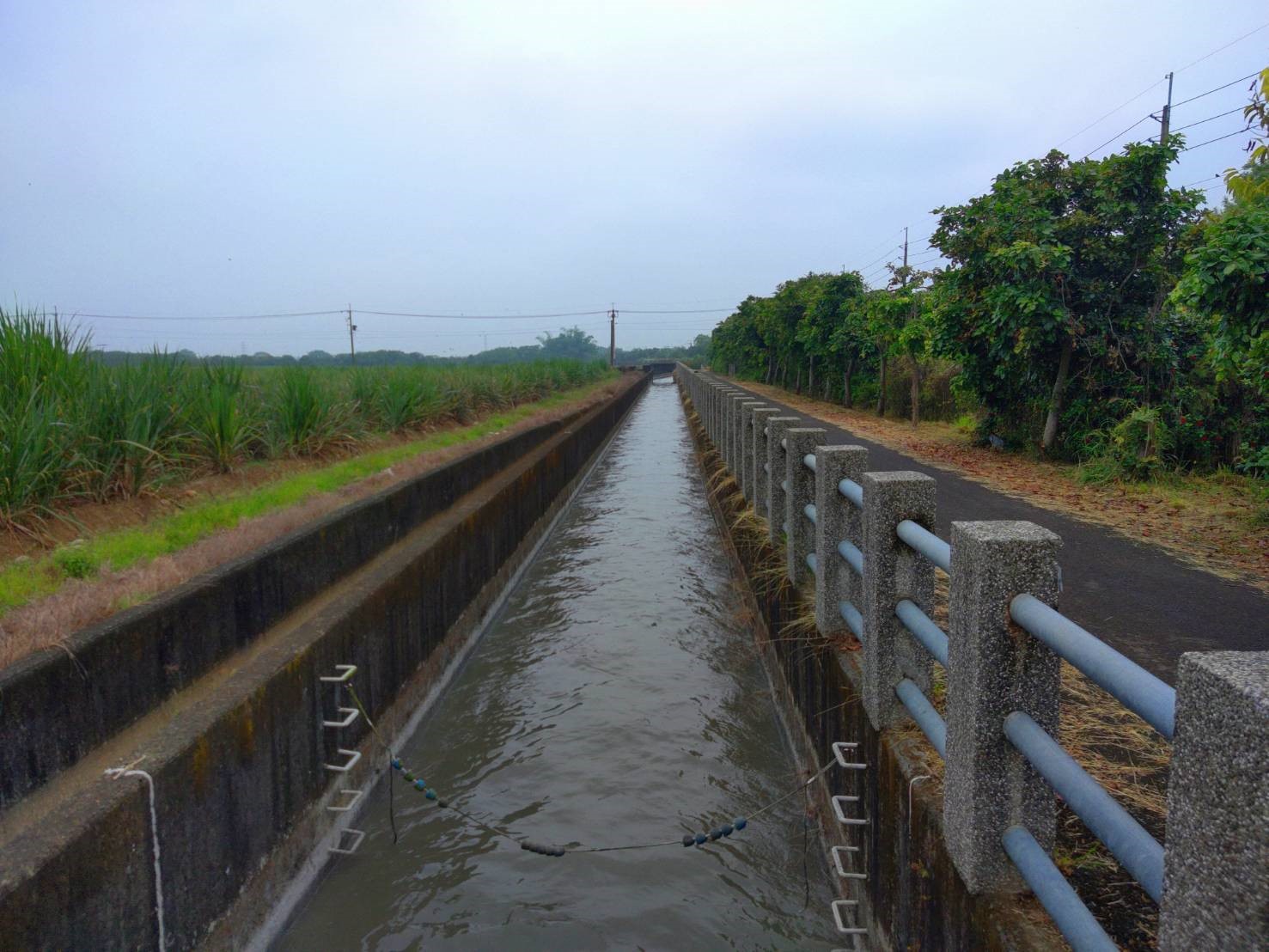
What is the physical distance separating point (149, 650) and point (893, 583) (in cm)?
311

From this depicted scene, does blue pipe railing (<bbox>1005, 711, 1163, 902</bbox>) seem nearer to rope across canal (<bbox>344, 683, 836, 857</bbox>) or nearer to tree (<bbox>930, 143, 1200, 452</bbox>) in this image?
rope across canal (<bbox>344, 683, 836, 857</bbox>)

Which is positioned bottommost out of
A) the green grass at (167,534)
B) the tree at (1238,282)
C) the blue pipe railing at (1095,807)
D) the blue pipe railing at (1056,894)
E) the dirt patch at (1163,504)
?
the dirt patch at (1163,504)

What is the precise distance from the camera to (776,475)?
6.86m

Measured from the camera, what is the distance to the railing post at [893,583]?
3.41 metres

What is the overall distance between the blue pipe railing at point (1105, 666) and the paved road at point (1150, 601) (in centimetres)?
190

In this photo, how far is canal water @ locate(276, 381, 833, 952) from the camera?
162 inches

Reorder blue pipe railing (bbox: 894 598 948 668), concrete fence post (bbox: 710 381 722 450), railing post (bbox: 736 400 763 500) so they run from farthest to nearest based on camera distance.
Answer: concrete fence post (bbox: 710 381 722 450) → railing post (bbox: 736 400 763 500) → blue pipe railing (bbox: 894 598 948 668)

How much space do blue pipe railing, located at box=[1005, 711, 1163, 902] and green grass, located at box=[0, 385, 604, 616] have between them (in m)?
4.14

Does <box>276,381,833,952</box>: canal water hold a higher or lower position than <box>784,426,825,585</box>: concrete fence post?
lower

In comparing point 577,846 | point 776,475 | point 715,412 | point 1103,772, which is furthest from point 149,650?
point 715,412

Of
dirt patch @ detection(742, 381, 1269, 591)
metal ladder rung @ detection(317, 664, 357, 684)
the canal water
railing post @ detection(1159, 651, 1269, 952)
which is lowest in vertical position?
the canal water

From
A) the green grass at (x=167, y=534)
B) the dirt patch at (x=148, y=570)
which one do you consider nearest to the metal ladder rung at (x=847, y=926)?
the dirt patch at (x=148, y=570)

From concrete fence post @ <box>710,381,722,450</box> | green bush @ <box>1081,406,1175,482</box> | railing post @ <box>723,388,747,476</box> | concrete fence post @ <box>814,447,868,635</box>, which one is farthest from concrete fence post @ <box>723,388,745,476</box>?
concrete fence post @ <box>814,447,868,635</box>

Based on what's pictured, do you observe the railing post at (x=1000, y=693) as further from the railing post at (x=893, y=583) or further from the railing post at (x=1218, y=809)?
the railing post at (x=893, y=583)
